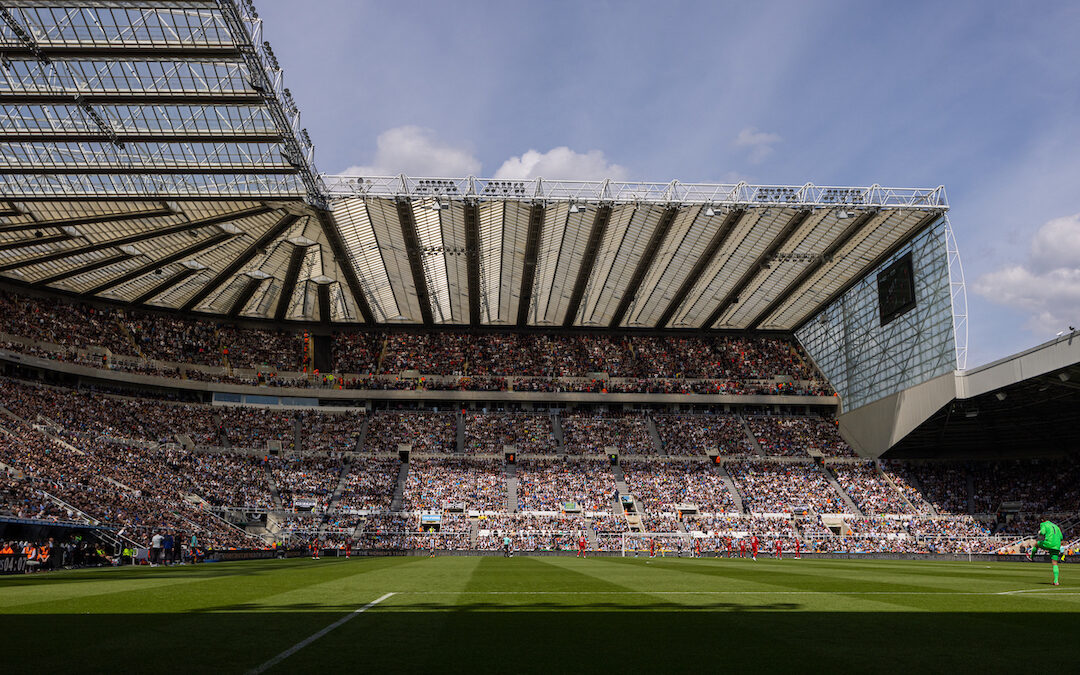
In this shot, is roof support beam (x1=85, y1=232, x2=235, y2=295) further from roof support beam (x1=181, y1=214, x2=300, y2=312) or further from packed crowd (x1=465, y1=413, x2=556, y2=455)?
packed crowd (x1=465, y1=413, x2=556, y2=455)

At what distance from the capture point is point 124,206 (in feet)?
136

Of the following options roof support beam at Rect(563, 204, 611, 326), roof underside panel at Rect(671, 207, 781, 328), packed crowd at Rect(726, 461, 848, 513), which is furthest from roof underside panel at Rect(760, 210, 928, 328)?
roof support beam at Rect(563, 204, 611, 326)

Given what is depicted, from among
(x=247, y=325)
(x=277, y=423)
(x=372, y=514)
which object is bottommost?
(x=372, y=514)

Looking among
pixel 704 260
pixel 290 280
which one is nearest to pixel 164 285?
pixel 290 280

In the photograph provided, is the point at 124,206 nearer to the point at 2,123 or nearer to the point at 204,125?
the point at 2,123

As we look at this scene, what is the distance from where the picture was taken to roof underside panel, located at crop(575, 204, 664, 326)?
144 ft

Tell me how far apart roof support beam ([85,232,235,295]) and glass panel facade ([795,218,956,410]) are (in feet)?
144

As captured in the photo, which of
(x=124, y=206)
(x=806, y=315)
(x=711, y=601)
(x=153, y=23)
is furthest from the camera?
→ (x=806, y=315)

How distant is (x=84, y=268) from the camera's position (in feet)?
168

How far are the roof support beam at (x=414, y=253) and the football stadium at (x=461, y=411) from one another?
98 centimetres

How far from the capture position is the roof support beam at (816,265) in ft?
151

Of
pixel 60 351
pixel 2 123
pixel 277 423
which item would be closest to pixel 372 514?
pixel 277 423

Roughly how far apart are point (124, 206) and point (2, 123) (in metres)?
7.66
